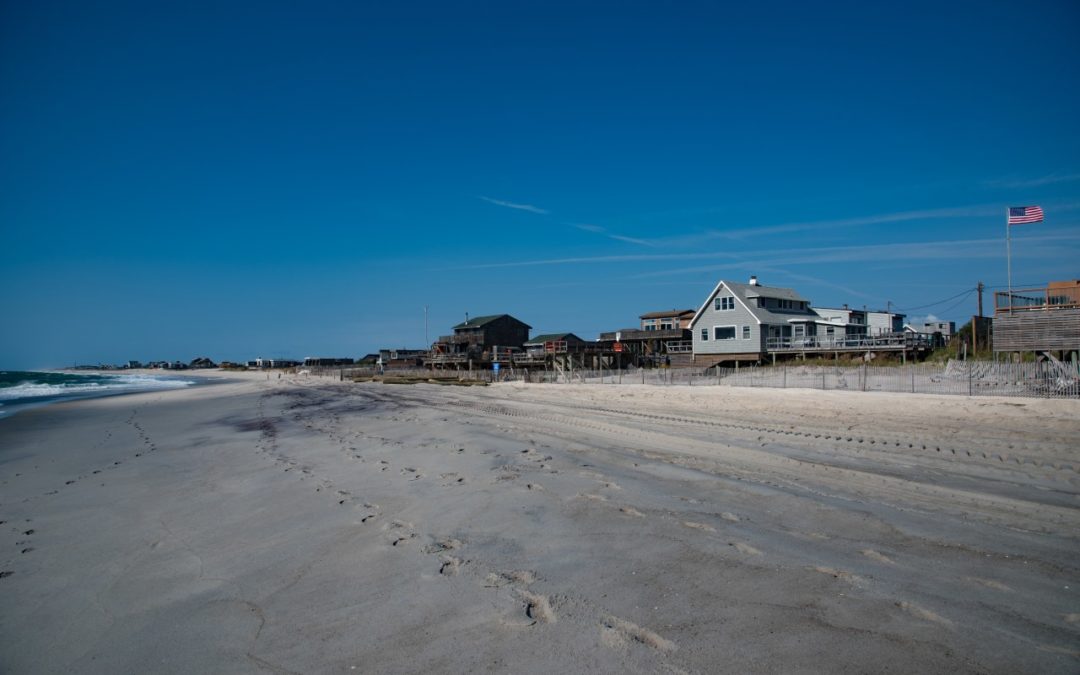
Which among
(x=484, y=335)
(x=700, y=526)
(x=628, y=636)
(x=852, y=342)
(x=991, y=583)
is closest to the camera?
(x=628, y=636)

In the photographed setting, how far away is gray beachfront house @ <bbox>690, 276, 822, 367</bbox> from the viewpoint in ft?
146

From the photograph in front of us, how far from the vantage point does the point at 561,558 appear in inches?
241

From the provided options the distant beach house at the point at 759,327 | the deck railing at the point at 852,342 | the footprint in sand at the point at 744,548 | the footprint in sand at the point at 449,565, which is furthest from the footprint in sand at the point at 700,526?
the distant beach house at the point at 759,327

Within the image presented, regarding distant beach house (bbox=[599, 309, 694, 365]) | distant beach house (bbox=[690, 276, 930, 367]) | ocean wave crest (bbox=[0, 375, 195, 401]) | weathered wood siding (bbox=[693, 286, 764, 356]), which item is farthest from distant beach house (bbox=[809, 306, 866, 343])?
ocean wave crest (bbox=[0, 375, 195, 401])

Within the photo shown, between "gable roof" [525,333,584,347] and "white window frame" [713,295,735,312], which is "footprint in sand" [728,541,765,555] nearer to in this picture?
"white window frame" [713,295,735,312]

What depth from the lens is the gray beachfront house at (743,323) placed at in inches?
1756

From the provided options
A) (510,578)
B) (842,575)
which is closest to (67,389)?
(510,578)

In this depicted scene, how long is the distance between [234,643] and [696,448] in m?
9.88

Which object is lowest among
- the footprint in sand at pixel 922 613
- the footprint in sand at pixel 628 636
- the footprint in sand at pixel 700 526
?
the footprint in sand at pixel 628 636

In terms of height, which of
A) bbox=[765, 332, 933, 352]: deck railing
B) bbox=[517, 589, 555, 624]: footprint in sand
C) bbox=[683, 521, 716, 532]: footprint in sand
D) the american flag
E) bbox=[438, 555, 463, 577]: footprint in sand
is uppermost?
the american flag

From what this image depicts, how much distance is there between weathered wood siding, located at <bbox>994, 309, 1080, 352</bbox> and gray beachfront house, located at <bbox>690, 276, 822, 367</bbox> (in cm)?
1755

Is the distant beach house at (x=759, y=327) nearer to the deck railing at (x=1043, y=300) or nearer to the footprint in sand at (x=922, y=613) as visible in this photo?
the deck railing at (x=1043, y=300)

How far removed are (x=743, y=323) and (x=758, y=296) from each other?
283 cm

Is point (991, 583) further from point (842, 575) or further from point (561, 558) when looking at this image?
point (561, 558)
